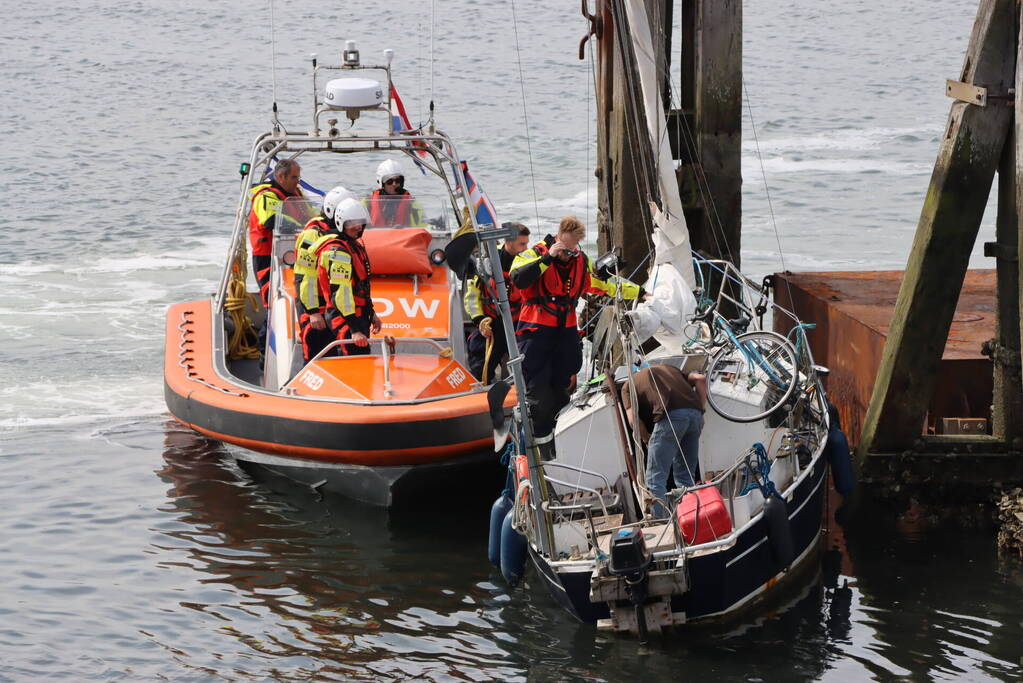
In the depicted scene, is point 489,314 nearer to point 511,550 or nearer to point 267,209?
point 267,209

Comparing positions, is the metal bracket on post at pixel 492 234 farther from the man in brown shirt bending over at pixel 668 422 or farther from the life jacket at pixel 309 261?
the life jacket at pixel 309 261

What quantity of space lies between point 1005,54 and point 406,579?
4012 millimetres

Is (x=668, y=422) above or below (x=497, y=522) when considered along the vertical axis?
above

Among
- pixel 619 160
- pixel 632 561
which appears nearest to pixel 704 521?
pixel 632 561

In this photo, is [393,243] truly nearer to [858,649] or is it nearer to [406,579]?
[406,579]

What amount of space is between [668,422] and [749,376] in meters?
0.76

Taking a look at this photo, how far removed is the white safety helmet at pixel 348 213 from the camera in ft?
25.8

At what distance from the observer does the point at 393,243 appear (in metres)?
8.71

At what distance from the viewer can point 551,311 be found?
738 cm

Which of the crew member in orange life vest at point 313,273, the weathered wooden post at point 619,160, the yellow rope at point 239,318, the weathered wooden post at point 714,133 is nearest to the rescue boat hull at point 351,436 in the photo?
the crew member in orange life vest at point 313,273

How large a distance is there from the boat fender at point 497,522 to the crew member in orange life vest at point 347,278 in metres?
1.68

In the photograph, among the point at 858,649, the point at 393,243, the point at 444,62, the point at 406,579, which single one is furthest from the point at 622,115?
the point at 444,62

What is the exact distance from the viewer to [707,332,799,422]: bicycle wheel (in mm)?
6949

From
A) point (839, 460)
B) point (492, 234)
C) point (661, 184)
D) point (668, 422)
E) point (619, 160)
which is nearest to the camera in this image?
point (492, 234)
